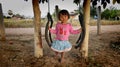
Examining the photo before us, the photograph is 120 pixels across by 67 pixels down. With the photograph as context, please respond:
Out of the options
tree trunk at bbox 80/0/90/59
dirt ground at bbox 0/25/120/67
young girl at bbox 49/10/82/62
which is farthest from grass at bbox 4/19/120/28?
young girl at bbox 49/10/82/62

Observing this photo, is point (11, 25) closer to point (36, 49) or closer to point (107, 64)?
point (36, 49)

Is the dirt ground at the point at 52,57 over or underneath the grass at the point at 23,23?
underneath

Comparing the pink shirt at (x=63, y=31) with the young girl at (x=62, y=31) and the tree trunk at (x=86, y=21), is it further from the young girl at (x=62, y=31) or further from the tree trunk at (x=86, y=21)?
the tree trunk at (x=86, y=21)

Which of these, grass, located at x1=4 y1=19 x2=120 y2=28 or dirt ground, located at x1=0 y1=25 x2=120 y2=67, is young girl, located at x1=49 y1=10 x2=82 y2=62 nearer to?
dirt ground, located at x1=0 y1=25 x2=120 y2=67

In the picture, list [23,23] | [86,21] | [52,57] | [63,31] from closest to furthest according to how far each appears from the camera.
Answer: [63,31] → [86,21] → [52,57] → [23,23]

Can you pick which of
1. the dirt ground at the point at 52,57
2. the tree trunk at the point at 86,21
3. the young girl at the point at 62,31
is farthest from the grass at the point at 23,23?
the young girl at the point at 62,31

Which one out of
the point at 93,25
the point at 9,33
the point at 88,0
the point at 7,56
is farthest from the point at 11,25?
the point at 88,0

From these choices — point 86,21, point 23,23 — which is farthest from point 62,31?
point 23,23

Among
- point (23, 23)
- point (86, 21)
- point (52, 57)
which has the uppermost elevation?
point (86, 21)

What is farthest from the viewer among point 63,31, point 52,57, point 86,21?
point 52,57

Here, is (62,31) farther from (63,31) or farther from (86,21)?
(86,21)

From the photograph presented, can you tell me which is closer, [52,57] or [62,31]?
[62,31]

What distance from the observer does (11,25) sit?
10812 millimetres

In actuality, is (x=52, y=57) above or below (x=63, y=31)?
below
